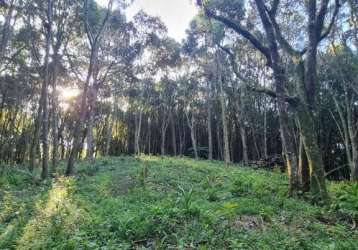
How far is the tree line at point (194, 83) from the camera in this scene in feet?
29.9

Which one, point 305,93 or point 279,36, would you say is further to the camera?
point 279,36

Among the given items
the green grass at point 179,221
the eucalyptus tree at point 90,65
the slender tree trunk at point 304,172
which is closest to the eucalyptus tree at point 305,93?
the slender tree trunk at point 304,172

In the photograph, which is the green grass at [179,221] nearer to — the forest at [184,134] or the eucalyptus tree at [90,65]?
the forest at [184,134]

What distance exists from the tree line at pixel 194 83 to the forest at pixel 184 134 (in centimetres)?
10

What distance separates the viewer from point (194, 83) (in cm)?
3262

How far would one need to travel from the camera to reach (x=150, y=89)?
33188 mm

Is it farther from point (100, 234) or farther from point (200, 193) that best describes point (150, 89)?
point (100, 234)

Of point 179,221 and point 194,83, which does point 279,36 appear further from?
point 194,83

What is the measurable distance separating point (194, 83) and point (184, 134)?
6533mm

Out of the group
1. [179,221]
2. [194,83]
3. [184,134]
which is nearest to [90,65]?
[179,221]

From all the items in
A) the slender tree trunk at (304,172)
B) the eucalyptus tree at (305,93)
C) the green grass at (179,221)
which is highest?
the eucalyptus tree at (305,93)

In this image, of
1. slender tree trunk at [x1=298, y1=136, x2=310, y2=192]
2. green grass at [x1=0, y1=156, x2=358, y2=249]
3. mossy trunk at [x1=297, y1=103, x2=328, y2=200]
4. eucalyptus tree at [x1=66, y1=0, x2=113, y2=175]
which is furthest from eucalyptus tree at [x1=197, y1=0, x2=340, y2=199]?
eucalyptus tree at [x1=66, y1=0, x2=113, y2=175]

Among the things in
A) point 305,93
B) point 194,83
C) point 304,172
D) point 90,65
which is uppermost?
point 194,83

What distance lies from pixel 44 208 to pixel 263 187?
6266 mm
